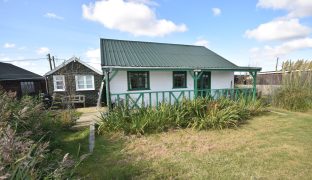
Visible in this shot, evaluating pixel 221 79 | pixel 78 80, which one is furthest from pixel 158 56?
pixel 78 80

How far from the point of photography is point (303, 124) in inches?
279

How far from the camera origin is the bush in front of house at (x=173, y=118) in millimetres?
6320

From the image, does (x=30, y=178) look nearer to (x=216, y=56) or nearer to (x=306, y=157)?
(x=306, y=157)

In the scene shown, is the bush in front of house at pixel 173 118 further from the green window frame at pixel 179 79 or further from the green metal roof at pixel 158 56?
the green window frame at pixel 179 79

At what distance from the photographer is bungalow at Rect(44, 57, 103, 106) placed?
13344 millimetres

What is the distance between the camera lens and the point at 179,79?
42.3 feet

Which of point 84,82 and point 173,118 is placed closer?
point 173,118

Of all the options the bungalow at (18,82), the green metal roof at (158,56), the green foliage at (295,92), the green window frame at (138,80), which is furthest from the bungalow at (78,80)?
the green foliage at (295,92)

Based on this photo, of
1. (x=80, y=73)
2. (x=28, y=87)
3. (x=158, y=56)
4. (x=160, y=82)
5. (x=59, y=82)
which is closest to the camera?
(x=160, y=82)

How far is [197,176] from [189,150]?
1.30m

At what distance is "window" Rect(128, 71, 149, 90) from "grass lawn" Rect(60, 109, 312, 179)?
544cm

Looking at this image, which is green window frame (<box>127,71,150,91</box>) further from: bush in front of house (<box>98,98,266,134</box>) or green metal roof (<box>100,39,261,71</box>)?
bush in front of house (<box>98,98,266,134</box>)

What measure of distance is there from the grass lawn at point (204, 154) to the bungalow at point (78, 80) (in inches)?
301

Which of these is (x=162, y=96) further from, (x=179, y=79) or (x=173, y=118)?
(x=173, y=118)
